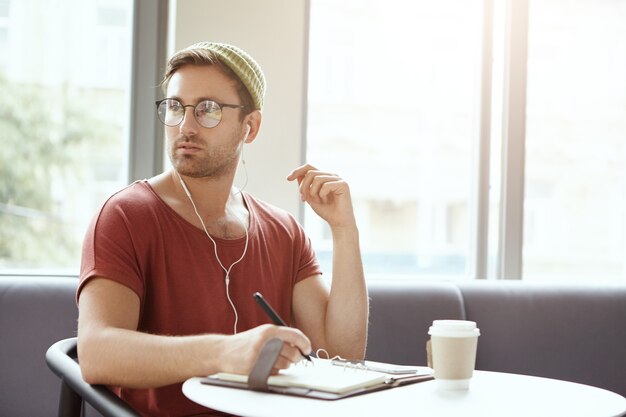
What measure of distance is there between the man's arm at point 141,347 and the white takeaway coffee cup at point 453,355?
0.79ft

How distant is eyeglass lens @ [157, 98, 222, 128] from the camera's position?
2.02 meters

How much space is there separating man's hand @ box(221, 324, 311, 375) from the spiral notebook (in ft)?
0.06

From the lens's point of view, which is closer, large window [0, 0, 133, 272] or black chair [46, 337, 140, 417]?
black chair [46, 337, 140, 417]

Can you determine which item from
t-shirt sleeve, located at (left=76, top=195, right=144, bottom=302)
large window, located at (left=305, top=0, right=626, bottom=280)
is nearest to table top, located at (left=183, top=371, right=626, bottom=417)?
t-shirt sleeve, located at (left=76, top=195, right=144, bottom=302)

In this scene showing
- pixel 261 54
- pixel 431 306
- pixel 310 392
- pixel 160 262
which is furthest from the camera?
pixel 261 54

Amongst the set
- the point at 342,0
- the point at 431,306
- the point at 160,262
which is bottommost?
the point at 431,306

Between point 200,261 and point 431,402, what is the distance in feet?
2.62

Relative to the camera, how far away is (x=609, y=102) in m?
3.80

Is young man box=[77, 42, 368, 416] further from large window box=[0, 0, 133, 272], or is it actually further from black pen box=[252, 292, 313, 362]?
large window box=[0, 0, 133, 272]

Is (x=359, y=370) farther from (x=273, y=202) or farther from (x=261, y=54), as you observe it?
(x=261, y=54)

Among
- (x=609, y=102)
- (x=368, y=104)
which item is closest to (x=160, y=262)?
(x=368, y=104)

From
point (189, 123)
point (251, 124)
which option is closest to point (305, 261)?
point (251, 124)

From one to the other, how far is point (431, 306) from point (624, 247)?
148 centimetres

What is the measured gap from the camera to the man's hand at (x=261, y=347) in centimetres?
140
